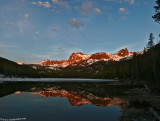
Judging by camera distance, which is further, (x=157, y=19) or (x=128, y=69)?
(x=128, y=69)

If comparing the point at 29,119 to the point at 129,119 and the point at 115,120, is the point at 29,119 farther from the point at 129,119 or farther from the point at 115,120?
the point at 129,119

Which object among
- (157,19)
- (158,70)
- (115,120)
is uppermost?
(157,19)

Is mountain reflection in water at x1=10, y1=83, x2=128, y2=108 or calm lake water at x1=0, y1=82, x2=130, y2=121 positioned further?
mountain reflection in water at x1=10, y1=83, x2=128, y2=108

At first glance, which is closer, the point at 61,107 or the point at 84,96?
the point at 61,107

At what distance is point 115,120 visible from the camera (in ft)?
48.6

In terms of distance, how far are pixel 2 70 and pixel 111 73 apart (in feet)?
407

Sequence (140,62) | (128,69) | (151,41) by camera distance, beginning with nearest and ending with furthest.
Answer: (151,41) < (140,62) < (128,69)

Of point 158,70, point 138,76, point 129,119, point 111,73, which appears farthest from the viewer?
point 111,73

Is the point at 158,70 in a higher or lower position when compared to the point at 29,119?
higher

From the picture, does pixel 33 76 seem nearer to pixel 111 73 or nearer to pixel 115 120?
pixel 111 73

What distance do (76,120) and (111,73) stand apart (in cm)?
14090

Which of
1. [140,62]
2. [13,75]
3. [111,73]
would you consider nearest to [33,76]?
[13,75]

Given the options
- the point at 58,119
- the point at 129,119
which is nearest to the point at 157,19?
the point at 129,119

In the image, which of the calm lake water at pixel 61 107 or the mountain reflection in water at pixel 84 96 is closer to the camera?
the calm lake water at pixel 61 107
